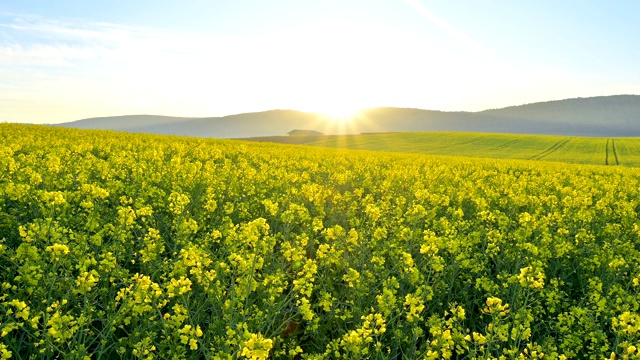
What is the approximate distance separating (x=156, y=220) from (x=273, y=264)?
2.35 m

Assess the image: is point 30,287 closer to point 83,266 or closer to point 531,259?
point 83,266

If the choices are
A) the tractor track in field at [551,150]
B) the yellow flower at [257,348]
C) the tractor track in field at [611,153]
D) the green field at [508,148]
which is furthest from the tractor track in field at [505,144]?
the yellow flower at [257,348]

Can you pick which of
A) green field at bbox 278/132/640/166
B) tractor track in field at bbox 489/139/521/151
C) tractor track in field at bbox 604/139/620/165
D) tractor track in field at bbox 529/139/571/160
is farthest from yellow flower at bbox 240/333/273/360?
tractor track in field at bbox 489/139/521/151

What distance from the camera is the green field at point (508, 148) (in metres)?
54.8

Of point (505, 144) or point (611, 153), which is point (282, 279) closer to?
point (611, 153)

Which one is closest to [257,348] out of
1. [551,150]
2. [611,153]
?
[611,153]

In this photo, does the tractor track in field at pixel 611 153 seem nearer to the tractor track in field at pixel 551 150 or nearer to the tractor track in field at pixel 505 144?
the tractor track in field at pixel 551 150

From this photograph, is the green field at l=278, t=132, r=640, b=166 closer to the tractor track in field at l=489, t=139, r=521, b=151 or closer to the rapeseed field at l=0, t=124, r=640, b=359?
the tractor track in field at l=489, t=139, r=521, b=151

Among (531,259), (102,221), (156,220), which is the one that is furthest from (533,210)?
(102,221)

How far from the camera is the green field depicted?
54.8 metres

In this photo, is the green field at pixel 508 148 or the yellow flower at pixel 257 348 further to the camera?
the green field at pixel 508 148

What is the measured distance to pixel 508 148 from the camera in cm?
6706

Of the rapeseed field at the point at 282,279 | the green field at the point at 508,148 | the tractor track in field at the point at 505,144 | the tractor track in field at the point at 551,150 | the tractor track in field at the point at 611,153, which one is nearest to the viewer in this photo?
the rapeseed field at the point at 282,279

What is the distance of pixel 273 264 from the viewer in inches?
186
